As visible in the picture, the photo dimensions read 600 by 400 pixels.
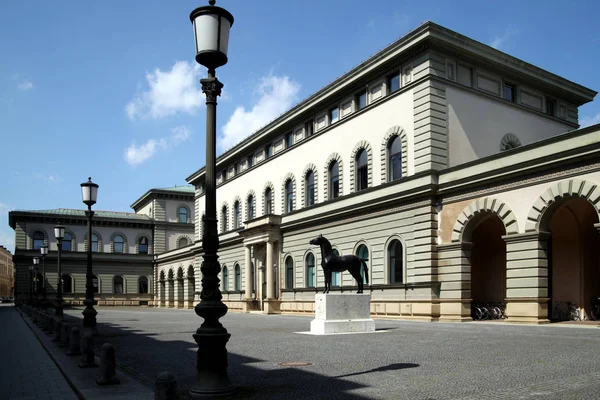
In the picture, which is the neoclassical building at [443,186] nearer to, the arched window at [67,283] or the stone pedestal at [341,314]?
the stone pedestal at [341,314]

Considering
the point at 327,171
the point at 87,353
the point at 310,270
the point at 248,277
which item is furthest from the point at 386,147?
the point at 87,353

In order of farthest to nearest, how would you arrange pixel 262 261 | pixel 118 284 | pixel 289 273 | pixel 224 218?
pixel 118 284
pixel 224 218
pixel 262 261
pixel 289 273

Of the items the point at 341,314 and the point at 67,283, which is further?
the point at 67,283

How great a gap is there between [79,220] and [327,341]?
7225 cm

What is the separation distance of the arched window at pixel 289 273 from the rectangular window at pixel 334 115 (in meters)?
11.3

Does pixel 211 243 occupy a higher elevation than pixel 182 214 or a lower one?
lower

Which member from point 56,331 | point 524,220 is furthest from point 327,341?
point 524,220

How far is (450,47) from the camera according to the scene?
31.2 m

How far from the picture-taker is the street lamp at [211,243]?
909 centimetres

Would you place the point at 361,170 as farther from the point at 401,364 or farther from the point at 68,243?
the point at 68,243

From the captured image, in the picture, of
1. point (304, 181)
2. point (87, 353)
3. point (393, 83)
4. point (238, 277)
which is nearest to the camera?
point (87, 353)

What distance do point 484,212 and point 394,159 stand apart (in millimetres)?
7817

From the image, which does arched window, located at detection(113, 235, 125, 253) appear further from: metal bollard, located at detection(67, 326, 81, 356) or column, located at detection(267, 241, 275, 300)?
metal bollard, located at detection(67, 326, 81, 356)

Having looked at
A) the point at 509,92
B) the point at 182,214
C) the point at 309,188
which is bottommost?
the point at 182,214
